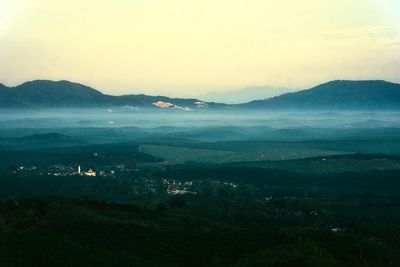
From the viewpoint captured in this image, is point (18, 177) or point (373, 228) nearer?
point (373, 228)

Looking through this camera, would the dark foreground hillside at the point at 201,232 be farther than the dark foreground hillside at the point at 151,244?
Yes

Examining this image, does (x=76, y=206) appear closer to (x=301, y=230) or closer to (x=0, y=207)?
(x=0, y=207)

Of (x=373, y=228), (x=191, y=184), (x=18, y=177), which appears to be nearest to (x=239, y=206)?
(x=373, y=228)

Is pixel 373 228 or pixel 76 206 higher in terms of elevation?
pixel 76 206

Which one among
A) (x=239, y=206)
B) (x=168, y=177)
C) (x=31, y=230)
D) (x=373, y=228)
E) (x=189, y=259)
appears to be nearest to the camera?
(x=189, y=259)

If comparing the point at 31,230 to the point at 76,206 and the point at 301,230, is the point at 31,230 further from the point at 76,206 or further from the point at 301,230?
the point at 301,230

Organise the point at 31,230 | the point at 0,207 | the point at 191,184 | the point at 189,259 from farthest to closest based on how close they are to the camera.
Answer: the point at 191,184 → the point at 0,207 → the point at 31,230 → the point at 189,259

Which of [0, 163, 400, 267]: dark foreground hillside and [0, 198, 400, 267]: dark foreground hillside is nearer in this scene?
[0, 198, 400, 267]: dark foreground hillside

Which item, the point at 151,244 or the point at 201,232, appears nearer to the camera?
the point at 151,244

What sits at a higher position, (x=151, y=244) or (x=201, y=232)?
(x=201, y=232)
